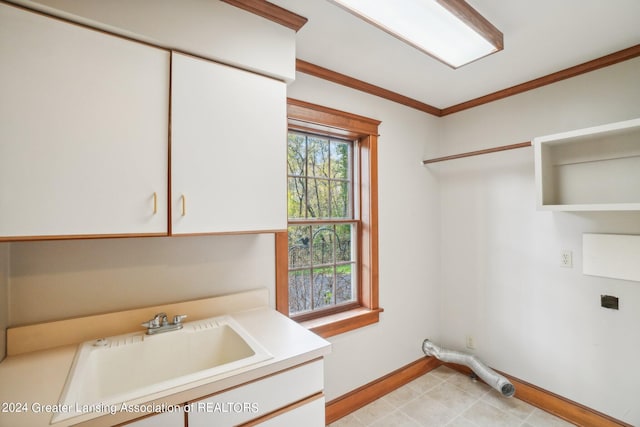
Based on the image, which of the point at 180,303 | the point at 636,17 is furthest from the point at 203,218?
the point at 636,17

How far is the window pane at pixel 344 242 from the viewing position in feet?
7.36

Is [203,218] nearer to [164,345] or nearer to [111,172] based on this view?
[111,172]

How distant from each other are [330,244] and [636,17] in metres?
2.11

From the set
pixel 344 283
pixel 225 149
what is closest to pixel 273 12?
pixel 225 149

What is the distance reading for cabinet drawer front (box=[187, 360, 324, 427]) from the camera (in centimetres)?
97

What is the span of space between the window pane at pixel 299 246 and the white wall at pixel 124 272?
27 centimetres

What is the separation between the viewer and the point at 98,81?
3.49 ft

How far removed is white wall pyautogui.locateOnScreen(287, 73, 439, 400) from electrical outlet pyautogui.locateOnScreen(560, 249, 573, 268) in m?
0.93

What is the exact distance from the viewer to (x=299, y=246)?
6.64 ft

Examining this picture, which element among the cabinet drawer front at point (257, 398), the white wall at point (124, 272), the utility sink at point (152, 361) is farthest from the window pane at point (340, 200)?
the cabinet drawer front at point (257, 398)

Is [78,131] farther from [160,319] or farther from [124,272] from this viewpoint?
[160,319]

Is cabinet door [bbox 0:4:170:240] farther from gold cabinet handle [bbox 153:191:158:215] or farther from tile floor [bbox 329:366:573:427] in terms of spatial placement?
tile floor [bbox 329:366:573:427]

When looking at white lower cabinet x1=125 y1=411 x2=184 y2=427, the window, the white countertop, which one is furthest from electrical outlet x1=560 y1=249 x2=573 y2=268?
white lower cabinet x1=125 y1=411 x2=184 y2=427

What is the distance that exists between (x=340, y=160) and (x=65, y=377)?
193cm
